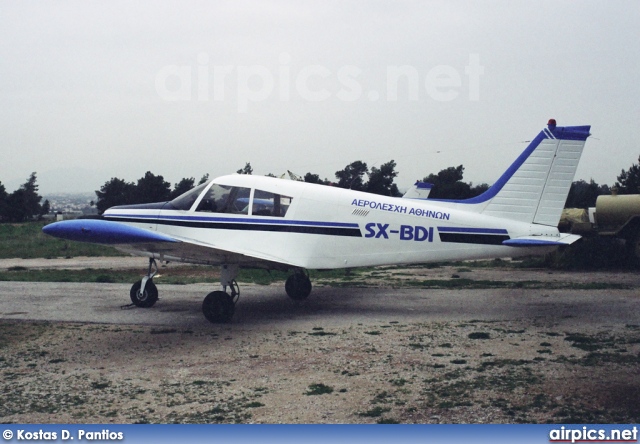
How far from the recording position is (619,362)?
8.07 m

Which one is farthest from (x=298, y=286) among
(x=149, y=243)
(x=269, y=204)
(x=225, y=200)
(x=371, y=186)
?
(x=371, y=186)

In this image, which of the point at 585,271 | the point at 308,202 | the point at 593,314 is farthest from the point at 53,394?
the point at 585,271

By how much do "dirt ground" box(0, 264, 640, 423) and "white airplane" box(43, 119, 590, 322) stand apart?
1.13 m

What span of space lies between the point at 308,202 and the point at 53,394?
625 cm

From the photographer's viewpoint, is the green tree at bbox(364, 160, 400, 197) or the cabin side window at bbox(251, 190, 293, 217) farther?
the green tree at bbox(364, 160, 400, 197)

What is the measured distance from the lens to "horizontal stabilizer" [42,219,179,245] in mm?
9734

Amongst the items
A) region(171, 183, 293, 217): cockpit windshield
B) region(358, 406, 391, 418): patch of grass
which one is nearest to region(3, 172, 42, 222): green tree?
region(171, 183, 293, 217): cockpit windshield

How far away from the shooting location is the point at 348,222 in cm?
1212

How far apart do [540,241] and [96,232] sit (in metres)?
7.41

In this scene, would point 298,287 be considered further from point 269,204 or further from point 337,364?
point 337,364

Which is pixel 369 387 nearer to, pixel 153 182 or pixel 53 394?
pixel 53 394

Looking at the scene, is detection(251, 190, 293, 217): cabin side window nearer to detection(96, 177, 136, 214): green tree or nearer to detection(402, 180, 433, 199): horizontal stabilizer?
detection(402, 180, 433, 199): horizontal stabilizer

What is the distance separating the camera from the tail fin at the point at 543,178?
11266 millimetres

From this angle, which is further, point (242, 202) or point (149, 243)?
point (242, 202)
